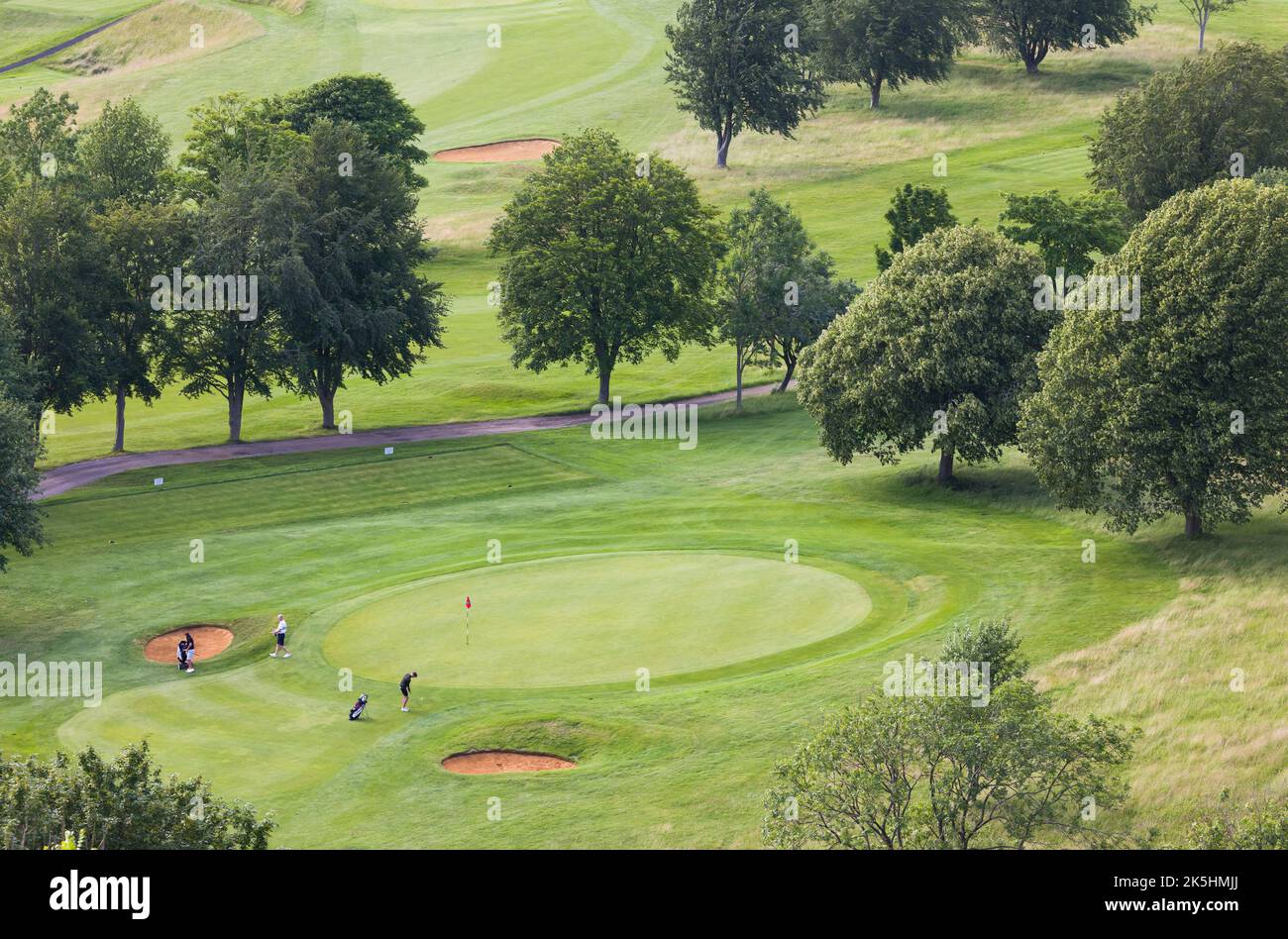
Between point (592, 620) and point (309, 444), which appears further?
point (309, 444)

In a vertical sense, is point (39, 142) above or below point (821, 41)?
below

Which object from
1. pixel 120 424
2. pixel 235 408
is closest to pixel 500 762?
pixel 235 408

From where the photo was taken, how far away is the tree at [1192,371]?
57.3 metres

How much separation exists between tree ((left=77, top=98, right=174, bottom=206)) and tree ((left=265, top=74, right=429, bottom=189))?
78.2 feet

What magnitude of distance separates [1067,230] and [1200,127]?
16.7m

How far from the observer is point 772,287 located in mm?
95188

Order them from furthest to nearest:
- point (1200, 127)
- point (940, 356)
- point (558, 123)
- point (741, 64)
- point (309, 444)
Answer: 1. point (558, 123)
2. point (741, 64)
3. point (1200, 127)
4. point (309, 444)
5. point (940, 356)

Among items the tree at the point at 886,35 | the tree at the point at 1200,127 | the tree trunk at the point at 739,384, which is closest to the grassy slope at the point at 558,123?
the tree at the point at 886,35

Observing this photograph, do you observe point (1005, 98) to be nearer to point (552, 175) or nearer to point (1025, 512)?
point (552, 175)

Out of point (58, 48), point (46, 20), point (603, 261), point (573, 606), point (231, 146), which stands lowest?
point (573, 606)

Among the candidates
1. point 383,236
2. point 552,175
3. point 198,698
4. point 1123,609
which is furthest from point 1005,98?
point 198,698

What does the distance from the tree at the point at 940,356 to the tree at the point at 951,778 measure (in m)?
36.8

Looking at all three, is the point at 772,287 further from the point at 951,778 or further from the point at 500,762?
the point at 951,778

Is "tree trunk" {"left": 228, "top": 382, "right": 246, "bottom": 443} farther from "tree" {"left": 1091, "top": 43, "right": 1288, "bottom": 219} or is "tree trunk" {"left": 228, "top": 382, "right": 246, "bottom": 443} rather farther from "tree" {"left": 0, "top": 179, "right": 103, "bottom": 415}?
"tree" {"left": 1091, "top": 43, "right": 1288, "bottom": 219}
